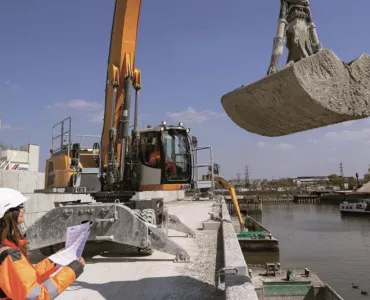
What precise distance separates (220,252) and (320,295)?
259 inches

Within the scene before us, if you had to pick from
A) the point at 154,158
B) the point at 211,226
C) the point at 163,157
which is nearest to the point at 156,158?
the point at 154,158

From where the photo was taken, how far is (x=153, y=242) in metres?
5.65

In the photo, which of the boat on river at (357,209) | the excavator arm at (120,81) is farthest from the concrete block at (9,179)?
the boat on river at (357,209)

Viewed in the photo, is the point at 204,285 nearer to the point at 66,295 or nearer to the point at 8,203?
the point at 66,295

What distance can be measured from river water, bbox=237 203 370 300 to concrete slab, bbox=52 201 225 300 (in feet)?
40.9

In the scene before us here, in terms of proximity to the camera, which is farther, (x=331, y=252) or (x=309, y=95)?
(x=331, y=252)

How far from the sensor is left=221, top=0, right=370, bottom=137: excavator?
9.77 feet

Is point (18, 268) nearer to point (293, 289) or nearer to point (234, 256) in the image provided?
point (234, 256)

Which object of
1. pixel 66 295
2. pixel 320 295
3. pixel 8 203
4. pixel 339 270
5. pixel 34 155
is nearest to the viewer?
pixel 8 203

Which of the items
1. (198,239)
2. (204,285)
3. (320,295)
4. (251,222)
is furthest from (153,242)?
(251,222)

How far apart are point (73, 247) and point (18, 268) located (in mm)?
604

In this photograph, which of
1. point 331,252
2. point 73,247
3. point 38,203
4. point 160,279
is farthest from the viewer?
point 331,252

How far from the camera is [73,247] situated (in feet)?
8.70

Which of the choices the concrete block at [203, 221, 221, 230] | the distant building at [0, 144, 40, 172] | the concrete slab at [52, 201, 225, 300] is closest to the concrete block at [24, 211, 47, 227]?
the concrete slab at [52, 201, 225, 300]
